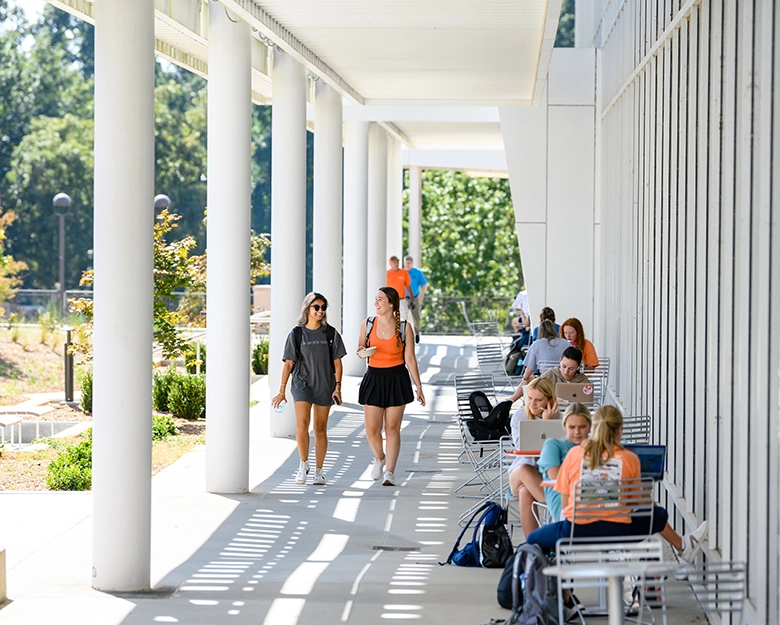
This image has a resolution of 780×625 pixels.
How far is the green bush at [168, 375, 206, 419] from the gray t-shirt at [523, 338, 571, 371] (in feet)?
18.1

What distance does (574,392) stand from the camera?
10.6m

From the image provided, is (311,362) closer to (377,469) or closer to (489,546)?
(377,469)

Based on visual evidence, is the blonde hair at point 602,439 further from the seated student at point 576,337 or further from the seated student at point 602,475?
the seated student at point 576,337

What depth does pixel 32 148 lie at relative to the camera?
52938 millimetres

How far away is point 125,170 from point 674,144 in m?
4.27

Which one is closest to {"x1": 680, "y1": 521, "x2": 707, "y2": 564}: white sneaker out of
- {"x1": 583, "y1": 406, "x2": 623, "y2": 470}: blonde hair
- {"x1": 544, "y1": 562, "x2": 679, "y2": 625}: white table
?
{"x1": 583, "y1": 406, "x2": 623, "y2": 470}: blonde hair

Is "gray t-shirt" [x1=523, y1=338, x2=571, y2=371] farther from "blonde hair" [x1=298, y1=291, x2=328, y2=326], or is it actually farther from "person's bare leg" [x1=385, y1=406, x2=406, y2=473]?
"blonde hair" [x1=298, y1=291, x2=328, y2=326]

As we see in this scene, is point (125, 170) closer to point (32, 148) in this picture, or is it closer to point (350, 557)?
point (350, 557)

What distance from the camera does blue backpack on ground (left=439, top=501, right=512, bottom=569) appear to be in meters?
8.30

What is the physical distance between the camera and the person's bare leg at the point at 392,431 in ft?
37.1

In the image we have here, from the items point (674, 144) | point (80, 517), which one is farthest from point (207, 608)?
point (674, 144)

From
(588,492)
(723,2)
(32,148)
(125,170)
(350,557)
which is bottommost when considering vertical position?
(350,557)

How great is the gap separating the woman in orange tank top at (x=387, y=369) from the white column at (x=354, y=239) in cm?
942

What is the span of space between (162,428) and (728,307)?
31.9 feet
